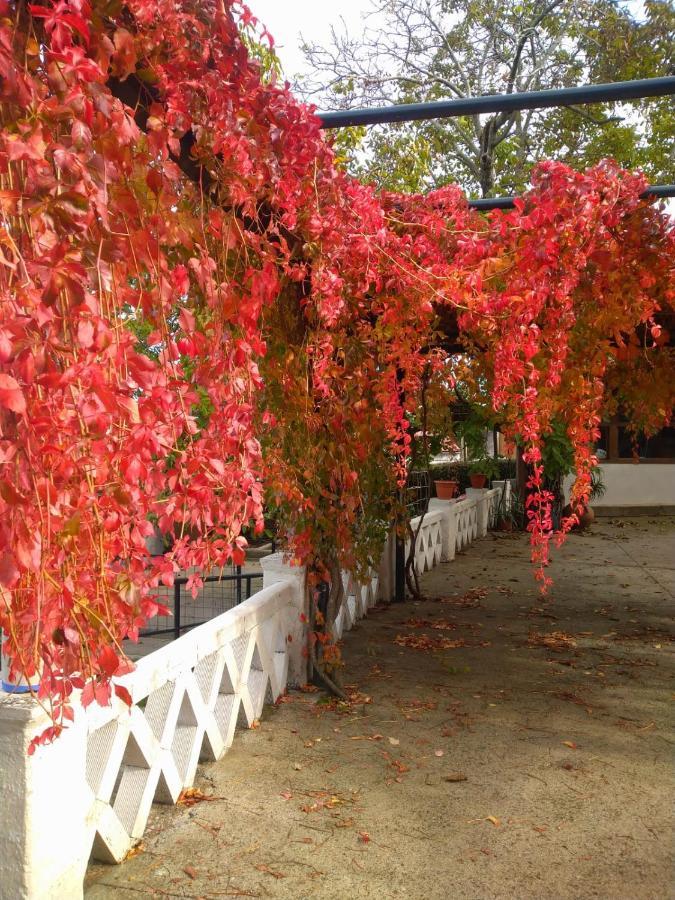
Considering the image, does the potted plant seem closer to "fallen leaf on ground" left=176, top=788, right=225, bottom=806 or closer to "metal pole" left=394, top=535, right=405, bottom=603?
"metal pole" left=394, top=535, right=405, bottom=603

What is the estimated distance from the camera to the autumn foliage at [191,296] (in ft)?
4.42

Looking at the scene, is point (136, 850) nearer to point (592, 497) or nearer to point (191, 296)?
point (191, 296)

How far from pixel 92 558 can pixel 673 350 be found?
193 inches

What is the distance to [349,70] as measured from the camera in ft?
49.0

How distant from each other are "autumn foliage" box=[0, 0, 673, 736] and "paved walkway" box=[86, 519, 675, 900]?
3.37ft

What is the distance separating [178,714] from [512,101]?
3059 mm

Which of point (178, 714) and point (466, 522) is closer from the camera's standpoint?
point (178, 714)

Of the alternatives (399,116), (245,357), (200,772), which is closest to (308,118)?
(399,116)

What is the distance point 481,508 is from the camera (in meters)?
12.8

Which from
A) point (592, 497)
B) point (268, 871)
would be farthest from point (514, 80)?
point (268, 871)

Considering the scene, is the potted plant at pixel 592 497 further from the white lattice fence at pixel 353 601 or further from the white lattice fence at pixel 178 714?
the white lattice fence at pixel 178 714

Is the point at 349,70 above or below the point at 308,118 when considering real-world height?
above

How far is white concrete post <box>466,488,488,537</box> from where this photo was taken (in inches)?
497

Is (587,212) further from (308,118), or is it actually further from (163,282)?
(163,282)
